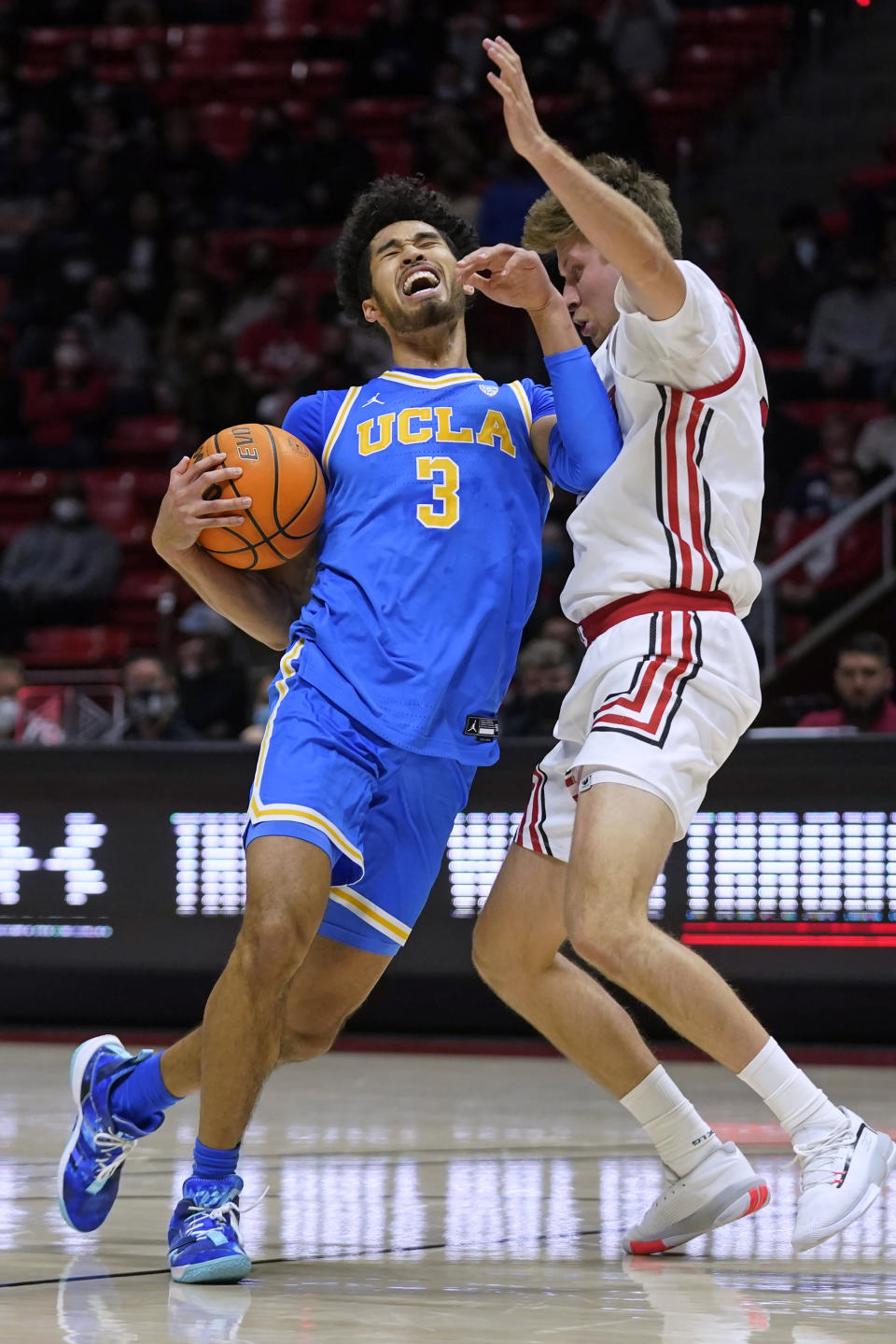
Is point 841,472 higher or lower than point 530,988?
higher

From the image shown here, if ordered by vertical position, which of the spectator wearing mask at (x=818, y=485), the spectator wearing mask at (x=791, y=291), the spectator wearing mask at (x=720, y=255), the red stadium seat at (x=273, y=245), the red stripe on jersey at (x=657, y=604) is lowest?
the red stripe on jersey at (x=657, y=604)

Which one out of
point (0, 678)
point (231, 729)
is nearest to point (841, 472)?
point (231, 729)

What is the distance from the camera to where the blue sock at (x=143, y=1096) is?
4.07 metres

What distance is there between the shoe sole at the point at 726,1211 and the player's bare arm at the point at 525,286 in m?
1.70

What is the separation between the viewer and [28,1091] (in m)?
6.59

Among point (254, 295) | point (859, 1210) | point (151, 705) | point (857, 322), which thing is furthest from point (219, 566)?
point (254, 295)

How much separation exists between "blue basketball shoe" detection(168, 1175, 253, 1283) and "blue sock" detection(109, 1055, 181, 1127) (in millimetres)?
408

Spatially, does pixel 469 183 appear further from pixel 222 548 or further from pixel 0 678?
pixel 222 548

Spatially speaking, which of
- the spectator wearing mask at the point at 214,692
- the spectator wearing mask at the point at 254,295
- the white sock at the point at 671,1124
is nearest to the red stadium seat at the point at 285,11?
the spectator wearing mask at the point at 254,295

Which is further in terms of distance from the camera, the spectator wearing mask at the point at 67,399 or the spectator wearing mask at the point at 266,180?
the spectator wearing mask at the point at 266,180

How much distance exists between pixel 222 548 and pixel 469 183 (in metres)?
10.8

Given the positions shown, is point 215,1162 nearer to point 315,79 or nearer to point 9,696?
point 9,696

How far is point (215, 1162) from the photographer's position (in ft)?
12.0

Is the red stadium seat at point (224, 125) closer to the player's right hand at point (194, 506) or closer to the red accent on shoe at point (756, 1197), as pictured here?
the player's right hand at point (194, 506)
